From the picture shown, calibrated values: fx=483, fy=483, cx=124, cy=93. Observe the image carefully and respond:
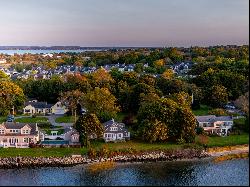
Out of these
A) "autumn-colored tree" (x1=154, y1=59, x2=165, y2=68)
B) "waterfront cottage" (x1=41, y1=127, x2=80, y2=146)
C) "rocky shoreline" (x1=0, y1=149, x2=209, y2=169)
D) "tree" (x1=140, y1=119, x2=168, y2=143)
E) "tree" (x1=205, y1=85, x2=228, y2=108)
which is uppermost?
"autumn-colored tree" (x1=154, y1=59, x2=165, y2=68)

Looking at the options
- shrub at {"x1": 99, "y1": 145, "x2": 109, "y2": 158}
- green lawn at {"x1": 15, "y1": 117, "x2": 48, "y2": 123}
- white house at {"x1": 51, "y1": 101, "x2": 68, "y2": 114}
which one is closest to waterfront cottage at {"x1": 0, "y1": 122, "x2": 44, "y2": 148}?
shrub at {"x1": 99, "y1": 145, "x2": 109, "y2": 158}

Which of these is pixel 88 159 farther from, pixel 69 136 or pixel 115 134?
pixel 115 134

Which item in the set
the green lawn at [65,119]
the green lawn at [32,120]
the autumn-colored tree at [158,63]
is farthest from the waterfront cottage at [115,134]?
the autumn-colored tree at [158,63]

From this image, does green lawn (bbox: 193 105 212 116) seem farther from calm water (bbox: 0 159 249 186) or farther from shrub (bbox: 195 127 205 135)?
calm water (bbox: 0 159 249 186)

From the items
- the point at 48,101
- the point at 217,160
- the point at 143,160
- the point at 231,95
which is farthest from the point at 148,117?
the point at 48,101

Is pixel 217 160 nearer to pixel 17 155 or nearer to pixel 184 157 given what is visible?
pixel 184 157

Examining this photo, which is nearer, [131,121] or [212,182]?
[212,182]

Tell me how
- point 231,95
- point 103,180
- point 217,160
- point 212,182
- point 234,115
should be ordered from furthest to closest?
point 231,95 < point 234,115 < point 217,160 < point 103,180 < point 212,182
